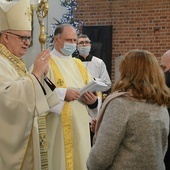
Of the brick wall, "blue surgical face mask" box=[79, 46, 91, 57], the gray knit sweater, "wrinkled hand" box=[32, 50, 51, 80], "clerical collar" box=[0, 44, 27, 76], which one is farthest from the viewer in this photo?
the brick wall

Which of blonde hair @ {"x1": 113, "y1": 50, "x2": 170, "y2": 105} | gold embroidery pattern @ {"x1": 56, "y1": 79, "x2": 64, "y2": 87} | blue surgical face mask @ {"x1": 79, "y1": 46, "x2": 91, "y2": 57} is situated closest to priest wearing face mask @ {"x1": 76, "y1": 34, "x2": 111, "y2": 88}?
blue surgical face mask @ {"x1": 79, "y1": 46, "x2": 91, "y2": 57}

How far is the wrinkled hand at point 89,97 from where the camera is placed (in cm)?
406

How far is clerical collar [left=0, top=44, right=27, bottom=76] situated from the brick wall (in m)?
6.46

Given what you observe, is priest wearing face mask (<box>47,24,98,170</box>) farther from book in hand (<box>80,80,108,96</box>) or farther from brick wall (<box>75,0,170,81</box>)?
brick wall (<box>75,0,170,81</box>)

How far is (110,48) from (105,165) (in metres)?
7.25

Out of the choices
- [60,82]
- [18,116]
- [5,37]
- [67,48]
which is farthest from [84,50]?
[18,116]

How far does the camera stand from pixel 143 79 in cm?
254

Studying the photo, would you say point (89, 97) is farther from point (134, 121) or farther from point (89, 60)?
point (89, 60)

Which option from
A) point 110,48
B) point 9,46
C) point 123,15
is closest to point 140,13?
point 123,15

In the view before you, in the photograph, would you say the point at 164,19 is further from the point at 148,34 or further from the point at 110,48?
the point at 110,48

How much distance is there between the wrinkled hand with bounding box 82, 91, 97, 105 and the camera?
160 inches

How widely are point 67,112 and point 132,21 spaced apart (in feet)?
19.1

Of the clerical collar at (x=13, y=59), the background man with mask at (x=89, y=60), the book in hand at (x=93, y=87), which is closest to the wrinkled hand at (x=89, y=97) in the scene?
the book in hand at (x=93, y=87)

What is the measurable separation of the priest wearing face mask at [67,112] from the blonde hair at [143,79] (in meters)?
1.36
